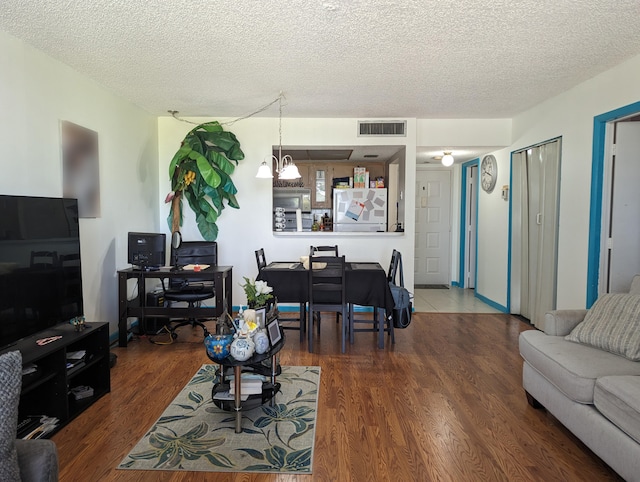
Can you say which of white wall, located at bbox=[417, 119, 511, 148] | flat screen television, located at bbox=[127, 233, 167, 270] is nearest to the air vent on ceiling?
white wall, located at bbox=[417, 119, 511, 148]

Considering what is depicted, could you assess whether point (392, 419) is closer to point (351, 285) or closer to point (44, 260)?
point (351, 285)

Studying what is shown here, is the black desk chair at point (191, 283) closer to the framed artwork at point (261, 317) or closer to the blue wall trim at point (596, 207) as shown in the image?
the framed artwork at point (261, 317)

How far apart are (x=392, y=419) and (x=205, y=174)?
10.5 feet

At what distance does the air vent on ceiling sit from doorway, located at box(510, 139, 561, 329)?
1477mm

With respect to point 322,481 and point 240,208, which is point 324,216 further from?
point 322,481

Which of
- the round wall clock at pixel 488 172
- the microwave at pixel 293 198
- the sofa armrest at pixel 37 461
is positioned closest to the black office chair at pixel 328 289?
the sofa armrest at pixel 37 461

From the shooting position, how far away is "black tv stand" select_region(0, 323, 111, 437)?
89.8 inches

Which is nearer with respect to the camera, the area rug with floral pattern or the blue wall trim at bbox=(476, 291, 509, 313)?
the area rug with floral pattern

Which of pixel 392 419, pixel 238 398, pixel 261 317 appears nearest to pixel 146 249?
pixel 261 317

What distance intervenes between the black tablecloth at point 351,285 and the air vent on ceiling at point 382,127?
2.07 m

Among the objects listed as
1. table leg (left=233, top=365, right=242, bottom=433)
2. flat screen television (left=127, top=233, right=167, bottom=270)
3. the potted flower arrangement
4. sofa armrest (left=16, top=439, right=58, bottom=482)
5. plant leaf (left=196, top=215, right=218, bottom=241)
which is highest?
plant leaf (left=196, top=215, right=218, bottom=241)

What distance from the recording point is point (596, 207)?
11.9 ft

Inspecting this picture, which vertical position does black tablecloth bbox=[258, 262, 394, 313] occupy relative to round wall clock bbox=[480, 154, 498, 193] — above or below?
below

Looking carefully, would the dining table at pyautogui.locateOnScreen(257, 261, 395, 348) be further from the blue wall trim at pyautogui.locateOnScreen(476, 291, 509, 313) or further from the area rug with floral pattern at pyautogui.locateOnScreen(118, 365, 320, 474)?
the blue wall trim at pyautogui.locateOnScreen(476, 291, 509, 313)
